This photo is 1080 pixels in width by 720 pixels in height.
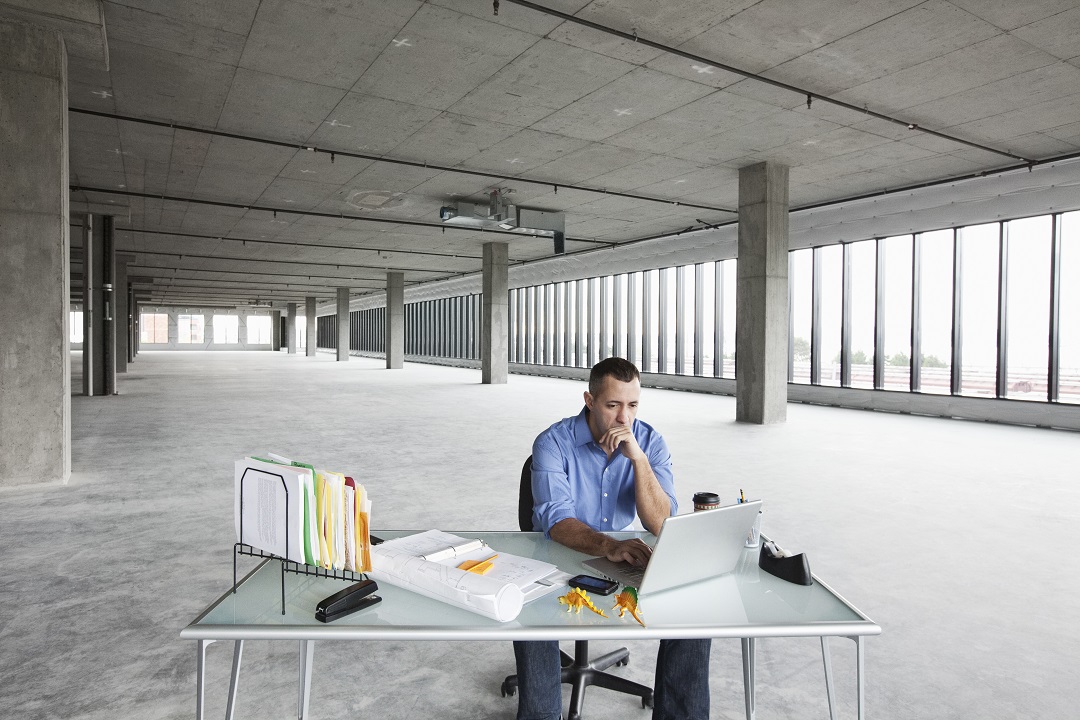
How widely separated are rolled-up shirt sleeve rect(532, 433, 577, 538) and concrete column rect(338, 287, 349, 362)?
41.0 m

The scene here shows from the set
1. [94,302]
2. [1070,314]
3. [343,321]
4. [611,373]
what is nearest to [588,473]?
[611,373]

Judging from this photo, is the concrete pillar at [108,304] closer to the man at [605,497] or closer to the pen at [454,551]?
the man at [605,497]

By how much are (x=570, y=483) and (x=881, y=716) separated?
1690mm

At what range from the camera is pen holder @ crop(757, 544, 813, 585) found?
91.7 inches

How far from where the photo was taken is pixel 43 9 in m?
7.00

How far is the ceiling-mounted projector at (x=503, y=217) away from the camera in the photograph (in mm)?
16297

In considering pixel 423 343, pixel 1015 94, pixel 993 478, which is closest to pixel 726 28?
pixel 1015 94

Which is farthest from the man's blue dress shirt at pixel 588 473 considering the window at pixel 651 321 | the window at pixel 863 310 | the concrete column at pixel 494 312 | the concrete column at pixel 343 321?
the concrete column at pixel 343 321

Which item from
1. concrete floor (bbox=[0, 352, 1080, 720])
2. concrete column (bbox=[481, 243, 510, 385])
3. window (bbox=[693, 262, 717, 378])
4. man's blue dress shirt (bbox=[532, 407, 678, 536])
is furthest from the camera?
concrete column (bbox=[481, 243, 510, 385])

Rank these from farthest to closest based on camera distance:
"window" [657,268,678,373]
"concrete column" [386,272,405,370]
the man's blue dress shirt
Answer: "concrete column" [386,272,405,370] < "window" [657,268,678,373] < the man's blue dress shirt

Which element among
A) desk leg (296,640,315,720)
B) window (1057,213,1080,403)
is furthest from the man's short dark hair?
window (1057,213,1080,403)

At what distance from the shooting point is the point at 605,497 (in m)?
3.08

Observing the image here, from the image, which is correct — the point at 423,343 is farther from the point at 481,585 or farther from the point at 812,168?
the point at 481,585

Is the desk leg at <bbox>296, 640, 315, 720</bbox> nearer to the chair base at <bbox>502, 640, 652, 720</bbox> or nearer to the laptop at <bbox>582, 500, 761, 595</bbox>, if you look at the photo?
the chair base at <bbox>502, 640, 652, 720</bbox>
